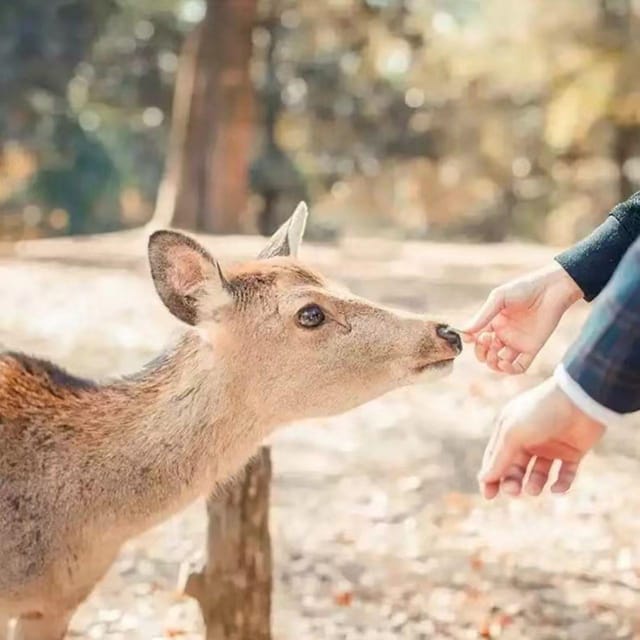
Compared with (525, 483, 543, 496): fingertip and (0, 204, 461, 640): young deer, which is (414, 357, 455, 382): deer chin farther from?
(525, 483, 543, 496): fingertip

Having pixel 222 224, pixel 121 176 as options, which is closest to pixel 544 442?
pixel 222 224

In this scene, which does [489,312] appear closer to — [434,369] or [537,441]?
[434,369]

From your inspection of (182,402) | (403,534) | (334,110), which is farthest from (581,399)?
(334,110)

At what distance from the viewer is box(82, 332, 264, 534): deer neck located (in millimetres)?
2715

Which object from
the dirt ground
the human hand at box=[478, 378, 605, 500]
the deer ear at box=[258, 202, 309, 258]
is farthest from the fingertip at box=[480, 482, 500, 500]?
the dirt ground

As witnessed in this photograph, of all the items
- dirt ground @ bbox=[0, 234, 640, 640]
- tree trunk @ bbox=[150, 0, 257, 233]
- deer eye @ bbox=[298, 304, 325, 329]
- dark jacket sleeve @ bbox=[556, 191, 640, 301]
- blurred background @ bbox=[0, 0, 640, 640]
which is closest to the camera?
dark jacket sleeve @ bbox=[556, 191, 640, 301]

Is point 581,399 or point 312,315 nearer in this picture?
point 581,399

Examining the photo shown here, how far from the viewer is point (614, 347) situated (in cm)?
151

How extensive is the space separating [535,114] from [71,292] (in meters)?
12.6

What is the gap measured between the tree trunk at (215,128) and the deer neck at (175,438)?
358 inches

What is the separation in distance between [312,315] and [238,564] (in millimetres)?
846

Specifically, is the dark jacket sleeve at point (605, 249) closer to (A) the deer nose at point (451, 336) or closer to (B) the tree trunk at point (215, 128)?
(A) the deer nose at point (451, 336)

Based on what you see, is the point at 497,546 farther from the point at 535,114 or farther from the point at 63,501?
the point at 535,114

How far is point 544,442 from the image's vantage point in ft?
5.40
